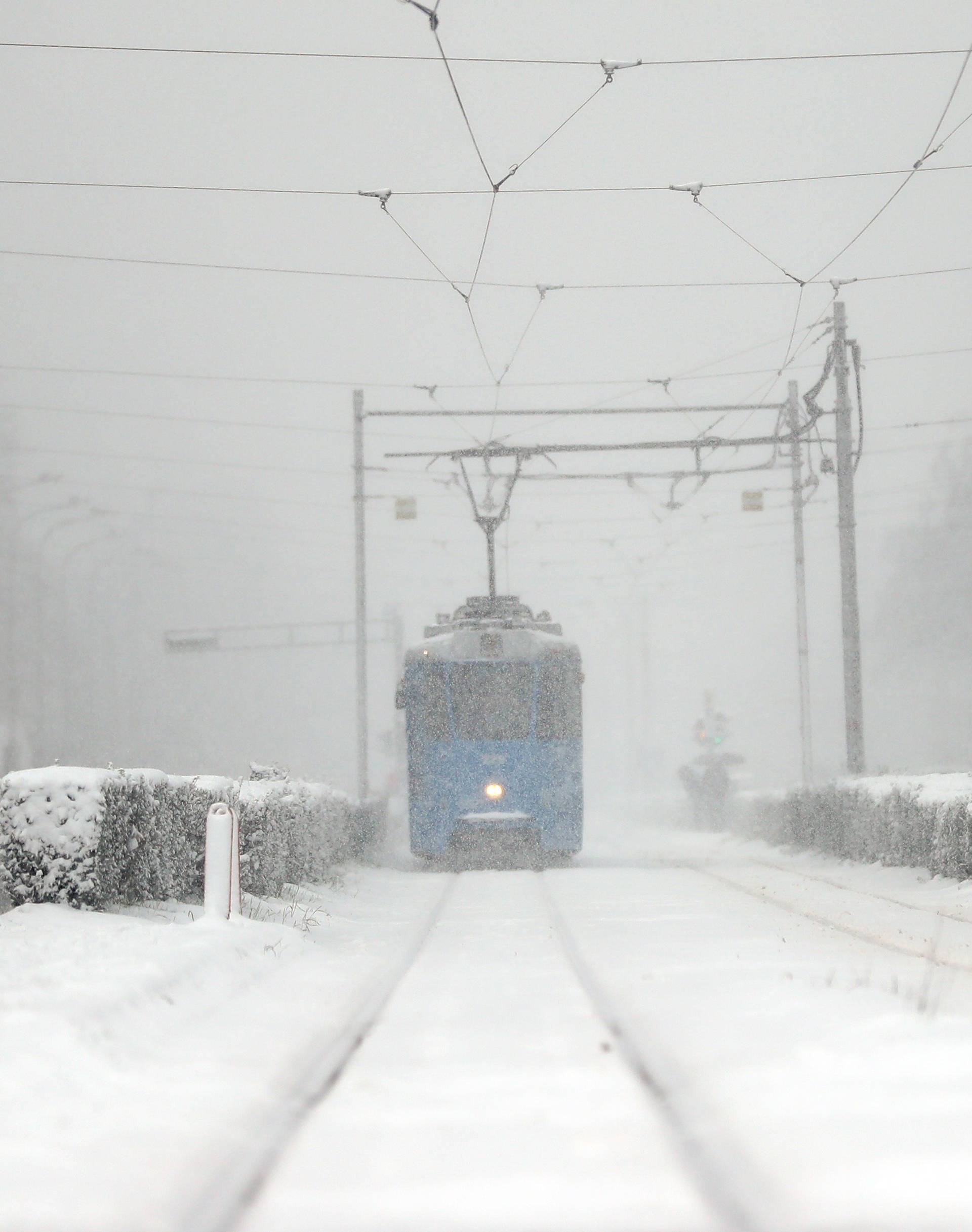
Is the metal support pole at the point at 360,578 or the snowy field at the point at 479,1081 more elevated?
the metal support pole at the point at 360,578

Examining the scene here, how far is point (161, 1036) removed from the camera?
21.0 ft

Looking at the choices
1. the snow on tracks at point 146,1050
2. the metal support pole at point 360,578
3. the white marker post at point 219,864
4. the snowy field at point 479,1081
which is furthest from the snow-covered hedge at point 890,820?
the metal support pole at point 360,578

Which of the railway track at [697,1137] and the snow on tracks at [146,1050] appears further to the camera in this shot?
the snow on tracks at [146,1050]

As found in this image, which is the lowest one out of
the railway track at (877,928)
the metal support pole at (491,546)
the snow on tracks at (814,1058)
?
the railway track at (877,928)

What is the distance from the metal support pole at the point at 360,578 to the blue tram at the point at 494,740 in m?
8.96

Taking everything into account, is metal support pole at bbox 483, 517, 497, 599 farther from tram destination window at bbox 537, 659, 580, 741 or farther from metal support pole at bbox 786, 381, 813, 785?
metal support pole at bbox 786, 381, 813, 785

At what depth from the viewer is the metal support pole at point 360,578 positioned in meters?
32.0

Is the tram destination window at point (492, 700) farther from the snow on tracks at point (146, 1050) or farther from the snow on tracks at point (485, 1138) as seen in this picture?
the snow on tracks at point (485, 1138)

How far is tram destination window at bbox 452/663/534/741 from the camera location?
22.5 meters

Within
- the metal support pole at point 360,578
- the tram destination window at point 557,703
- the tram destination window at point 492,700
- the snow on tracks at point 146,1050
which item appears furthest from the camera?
the metal support pole at point 360,578

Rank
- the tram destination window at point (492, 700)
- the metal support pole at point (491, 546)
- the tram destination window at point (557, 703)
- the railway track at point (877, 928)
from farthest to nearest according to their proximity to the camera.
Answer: the metal support pole at point (491, 546) < the tram destination window at point (557, 703) < the tram destination window at point (492, 700) < the railway track at point (877, 928)

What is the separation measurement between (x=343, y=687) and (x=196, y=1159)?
403 feet

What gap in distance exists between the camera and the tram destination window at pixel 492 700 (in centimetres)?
2252

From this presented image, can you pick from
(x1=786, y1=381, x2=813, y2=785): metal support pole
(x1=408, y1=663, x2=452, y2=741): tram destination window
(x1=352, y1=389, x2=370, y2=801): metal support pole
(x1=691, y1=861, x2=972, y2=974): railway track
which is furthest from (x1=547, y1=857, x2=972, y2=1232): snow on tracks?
(x1=352, y1=389, x2=370, y2=801): metal support pole
